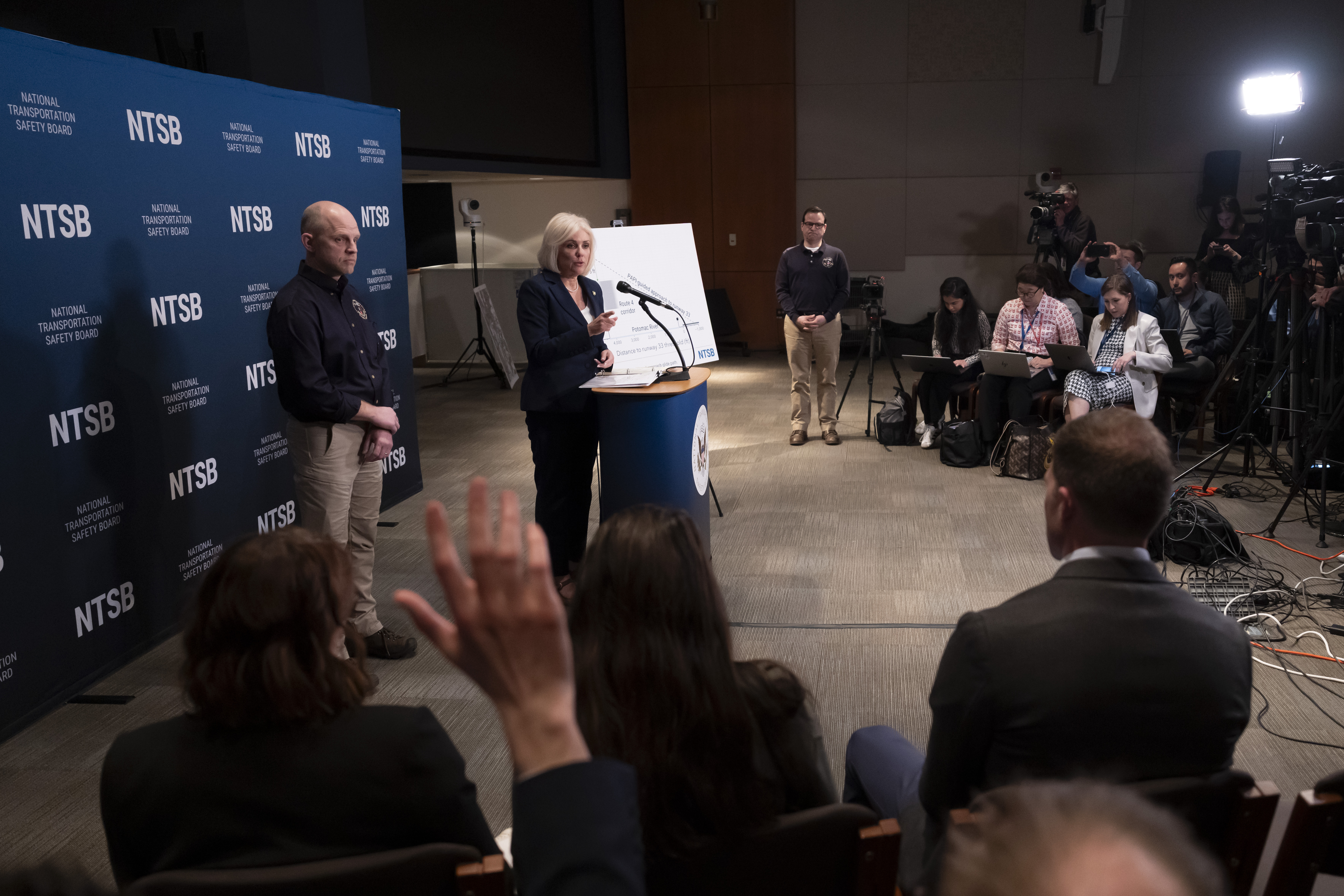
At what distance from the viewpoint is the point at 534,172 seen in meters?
8.09

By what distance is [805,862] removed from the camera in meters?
1.27

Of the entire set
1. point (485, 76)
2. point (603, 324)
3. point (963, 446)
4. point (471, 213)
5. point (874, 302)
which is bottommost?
point (963, 446)

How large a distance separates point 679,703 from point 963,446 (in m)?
5.28

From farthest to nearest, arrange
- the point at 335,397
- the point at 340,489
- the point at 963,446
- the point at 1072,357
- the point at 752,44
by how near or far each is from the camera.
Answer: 1. the point at 752,44
2. the point at 963,446
3. the point at 1072,357
4. the point at 340,489
5. the point at 335,397

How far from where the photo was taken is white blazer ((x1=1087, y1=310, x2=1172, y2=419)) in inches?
223

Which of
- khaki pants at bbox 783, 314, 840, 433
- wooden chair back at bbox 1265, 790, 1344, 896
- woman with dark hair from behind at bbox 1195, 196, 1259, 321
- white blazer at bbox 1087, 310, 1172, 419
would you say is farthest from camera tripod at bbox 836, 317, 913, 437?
wooden chair back at bbox 1265, 790, 1344, 896

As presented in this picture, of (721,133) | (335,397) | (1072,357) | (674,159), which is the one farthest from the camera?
(674,159)

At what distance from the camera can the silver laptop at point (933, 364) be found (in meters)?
6.59

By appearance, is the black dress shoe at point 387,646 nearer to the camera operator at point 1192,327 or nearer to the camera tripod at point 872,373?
the camera tripod at point 872,373

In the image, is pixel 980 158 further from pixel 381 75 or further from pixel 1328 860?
pixel 1328 860

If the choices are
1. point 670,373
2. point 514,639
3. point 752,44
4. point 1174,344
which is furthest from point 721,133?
point 514,639

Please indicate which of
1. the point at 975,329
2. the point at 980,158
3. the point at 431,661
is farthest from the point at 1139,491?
the point at 980,158

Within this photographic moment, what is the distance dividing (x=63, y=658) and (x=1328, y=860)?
3498 mm

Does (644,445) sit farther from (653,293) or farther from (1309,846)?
(1309,846)
